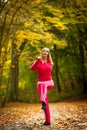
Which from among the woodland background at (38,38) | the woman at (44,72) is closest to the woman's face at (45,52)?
the woman at (44,72)

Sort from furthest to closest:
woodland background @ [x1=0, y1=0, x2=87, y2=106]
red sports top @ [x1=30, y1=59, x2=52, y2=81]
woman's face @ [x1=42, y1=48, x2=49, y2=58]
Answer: woodland background @ [x1=0, y1=0, x2=87, y2=106] < red sports top @ [x1=30, y1=59, x2=52, y2=81] < woman's face @ [x1=42, y1=48, x2=49, y2=58]

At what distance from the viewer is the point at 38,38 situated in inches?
792

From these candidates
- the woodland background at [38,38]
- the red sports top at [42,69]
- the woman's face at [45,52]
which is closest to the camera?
the woman's face at [45,52]

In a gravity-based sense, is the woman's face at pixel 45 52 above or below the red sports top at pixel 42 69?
above

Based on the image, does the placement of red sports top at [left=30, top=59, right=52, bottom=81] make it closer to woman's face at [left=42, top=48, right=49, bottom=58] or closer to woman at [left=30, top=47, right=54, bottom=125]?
woman at [left=30, top=47, right=54, bottom=125]

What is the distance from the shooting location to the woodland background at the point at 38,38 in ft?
44.4

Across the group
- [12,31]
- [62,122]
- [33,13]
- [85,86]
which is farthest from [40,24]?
[85,86]

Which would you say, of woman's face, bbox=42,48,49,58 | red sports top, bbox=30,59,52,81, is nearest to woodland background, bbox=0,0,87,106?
woman's face, bbox=42,48,49,58

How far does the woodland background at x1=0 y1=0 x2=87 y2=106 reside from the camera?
13.5 m

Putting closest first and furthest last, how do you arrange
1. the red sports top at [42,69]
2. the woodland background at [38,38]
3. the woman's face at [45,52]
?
the woman's face at [45,52]
the red sports top at [42,69]
the woodland background at [38,38]

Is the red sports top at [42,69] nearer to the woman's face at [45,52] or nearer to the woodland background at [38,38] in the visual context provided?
the woman's face at [45,52]

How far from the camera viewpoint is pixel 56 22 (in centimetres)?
1969

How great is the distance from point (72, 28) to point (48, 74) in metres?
15.4

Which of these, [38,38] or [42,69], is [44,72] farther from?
[38,38]
